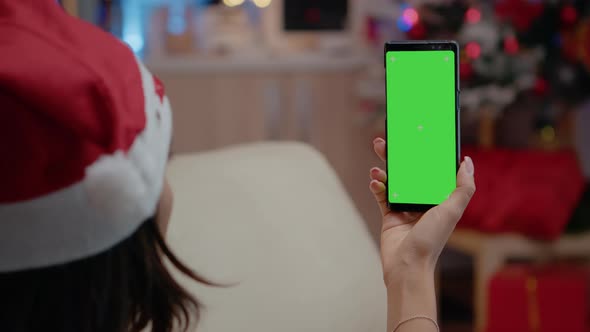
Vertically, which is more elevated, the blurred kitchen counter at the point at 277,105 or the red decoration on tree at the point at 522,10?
the red decoration on tree at the point at 522,10

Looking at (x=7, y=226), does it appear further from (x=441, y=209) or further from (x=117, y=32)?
(x=117, y=32)

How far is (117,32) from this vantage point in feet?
8.30

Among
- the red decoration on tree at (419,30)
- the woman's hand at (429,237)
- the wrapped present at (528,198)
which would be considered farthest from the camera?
the red decoration on tree at (419,30)

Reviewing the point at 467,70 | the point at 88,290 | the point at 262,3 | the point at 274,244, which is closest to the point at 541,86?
the point at 467,70

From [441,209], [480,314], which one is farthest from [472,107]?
[441,209]

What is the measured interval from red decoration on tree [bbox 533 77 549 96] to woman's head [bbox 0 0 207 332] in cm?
163

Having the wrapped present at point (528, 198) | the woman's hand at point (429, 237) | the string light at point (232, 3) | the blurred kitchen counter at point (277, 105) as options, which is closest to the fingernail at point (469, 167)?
the woman's hand at point (429, 237)

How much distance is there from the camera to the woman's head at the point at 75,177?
54 centimetres

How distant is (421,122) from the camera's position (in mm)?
771

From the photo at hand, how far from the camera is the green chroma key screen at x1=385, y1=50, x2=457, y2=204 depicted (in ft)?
2.50

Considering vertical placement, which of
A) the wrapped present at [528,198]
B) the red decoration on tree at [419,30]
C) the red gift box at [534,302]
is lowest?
the red gift box at [534,302]

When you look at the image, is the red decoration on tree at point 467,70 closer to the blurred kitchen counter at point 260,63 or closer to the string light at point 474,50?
the string light at point 474,50

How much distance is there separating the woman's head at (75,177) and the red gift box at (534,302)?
141cm

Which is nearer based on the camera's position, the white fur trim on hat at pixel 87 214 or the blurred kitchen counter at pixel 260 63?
the white fur trim on hat at pixel 87 214
